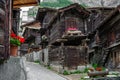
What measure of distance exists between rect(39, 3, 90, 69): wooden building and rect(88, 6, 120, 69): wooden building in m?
2.57

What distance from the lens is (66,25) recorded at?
25.1m

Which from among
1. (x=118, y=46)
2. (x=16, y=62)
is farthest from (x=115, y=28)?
(x=16, y=62)

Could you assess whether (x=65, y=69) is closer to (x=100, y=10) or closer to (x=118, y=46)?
(x=118, y=46)

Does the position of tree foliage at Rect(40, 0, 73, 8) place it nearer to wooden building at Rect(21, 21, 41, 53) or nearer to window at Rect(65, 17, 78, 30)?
wooden building at Rect(21, 21, 41, 53)

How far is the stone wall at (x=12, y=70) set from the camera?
15.4ft

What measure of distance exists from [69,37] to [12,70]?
16726 millimetres

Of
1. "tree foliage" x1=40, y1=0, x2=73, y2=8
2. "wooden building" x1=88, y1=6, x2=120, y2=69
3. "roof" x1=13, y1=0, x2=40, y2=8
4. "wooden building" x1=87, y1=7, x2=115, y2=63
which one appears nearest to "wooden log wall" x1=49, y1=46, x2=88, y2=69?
"wooden building" x1=88, y1=6, x2=120, y2=69

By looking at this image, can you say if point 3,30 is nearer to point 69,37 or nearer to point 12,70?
point 12,70

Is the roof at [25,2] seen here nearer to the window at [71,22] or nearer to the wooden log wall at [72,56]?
the wooden log wall at [72,56]

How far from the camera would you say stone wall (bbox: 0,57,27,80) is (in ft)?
15.4

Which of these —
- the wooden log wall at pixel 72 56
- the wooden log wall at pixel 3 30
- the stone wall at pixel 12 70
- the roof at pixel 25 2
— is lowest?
the wooden log wall at pixel 72 56

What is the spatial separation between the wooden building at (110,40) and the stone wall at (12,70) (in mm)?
15938

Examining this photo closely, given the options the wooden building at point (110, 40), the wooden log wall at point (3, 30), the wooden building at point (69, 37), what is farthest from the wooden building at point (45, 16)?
the wooden log wall at point (3, 30)

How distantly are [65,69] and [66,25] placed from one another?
17.9ft
